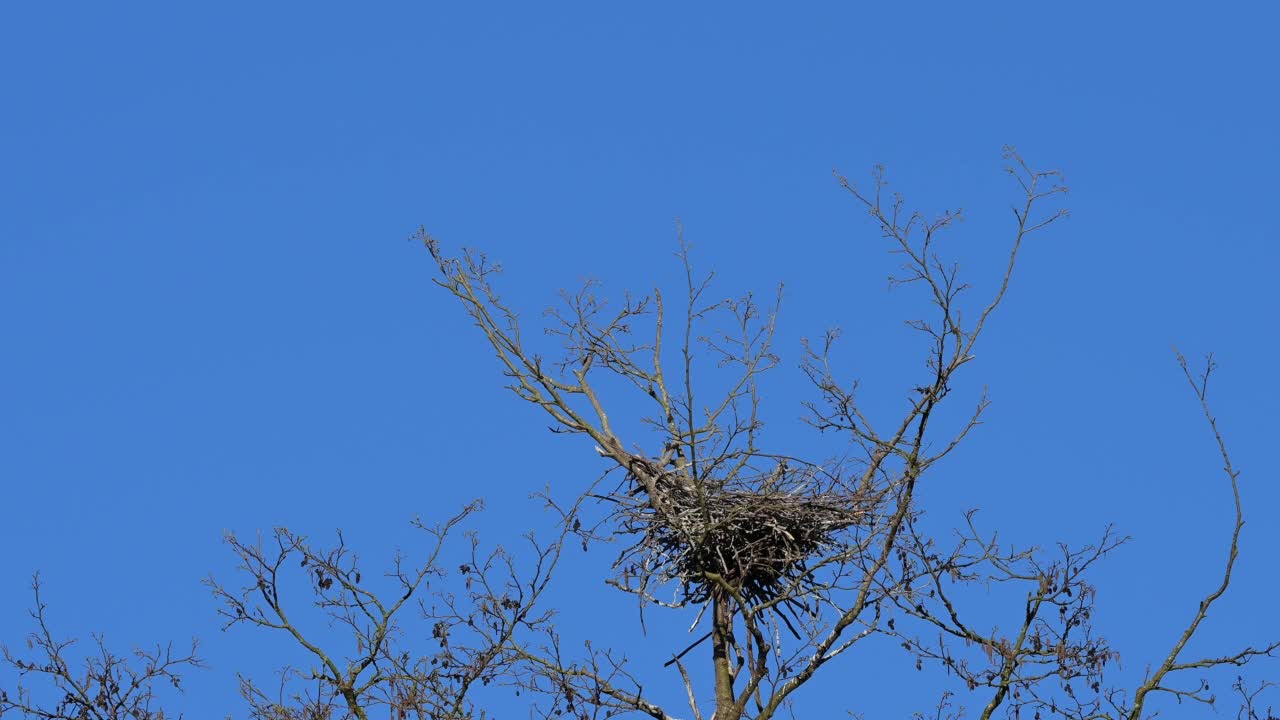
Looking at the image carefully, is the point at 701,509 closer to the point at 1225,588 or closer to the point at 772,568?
the point at 772,568

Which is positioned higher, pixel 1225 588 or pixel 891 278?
pixel 891 278

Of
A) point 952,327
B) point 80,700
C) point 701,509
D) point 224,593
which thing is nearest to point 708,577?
point 701,509

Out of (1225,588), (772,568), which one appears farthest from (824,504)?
(1225,588)

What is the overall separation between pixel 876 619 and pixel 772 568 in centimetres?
92

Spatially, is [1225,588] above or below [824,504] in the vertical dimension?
below

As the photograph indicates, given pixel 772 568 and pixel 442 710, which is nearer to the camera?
pixel 442 710

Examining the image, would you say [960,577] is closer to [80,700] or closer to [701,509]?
[701,509]

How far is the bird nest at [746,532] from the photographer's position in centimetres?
1127

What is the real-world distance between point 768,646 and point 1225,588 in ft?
7.95

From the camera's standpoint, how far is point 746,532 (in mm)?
11406

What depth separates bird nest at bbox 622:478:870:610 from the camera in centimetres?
1127

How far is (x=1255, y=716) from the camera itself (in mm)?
10977

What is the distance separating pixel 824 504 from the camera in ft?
38.1

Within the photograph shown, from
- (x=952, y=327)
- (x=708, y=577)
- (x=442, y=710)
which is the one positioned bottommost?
(x=442, y=710)
